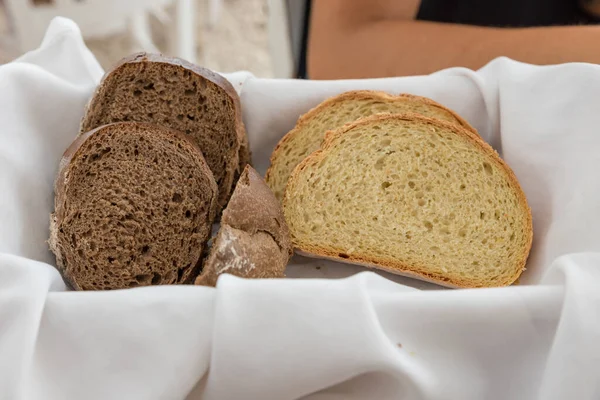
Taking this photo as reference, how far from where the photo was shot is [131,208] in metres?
0.77

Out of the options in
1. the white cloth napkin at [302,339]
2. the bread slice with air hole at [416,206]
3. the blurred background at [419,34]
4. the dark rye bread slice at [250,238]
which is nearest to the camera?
the white cloth napkin at [302,339]

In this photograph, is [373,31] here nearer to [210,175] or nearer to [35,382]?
[210,175]

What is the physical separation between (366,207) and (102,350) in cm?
42

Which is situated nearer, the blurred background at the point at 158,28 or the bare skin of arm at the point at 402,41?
the bare skin of arm at the point at 402,41

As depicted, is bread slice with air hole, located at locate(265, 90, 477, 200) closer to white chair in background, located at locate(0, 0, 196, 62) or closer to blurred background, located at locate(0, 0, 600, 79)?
blurred background, located at locate(0, 0, 600, 79)

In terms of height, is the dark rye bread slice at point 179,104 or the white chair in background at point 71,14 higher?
the dark rye bread slice at point 179,104

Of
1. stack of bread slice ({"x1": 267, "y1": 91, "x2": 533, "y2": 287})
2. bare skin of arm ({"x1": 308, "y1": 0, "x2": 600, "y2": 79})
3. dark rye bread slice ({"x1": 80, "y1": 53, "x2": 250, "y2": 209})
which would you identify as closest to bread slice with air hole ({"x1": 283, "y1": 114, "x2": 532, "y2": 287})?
stack of bread slice ({"x1": 267, "y1": 91, "x2": 533, "y2": 287})

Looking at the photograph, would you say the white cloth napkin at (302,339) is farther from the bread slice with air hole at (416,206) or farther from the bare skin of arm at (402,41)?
the bare skin of arm at (402,41)

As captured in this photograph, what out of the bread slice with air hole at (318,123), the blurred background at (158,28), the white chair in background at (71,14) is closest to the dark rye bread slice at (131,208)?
the bread slice with air hole at (318,123)

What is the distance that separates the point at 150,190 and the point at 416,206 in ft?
1.27

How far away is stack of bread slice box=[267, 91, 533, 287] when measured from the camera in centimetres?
80

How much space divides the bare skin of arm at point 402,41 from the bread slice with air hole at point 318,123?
0.95 feet

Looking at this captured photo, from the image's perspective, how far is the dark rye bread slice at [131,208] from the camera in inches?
29.9

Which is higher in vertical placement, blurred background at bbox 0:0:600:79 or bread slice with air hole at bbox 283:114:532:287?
blurred background at bbox 0:0:600:79
